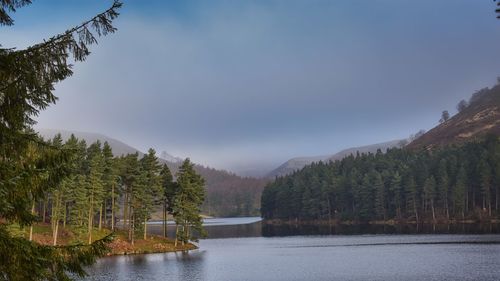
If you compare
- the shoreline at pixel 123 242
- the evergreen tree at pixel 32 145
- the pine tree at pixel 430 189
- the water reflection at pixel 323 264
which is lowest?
the water reflection at pixel 323 264

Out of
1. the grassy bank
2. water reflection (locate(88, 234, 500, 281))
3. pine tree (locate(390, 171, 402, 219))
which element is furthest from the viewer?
pine tree (locate(390, 171, 402, 219))

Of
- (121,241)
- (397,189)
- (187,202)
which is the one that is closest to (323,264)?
(187,202)

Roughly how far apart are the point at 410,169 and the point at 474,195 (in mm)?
28928

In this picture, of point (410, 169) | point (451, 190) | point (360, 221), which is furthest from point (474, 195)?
point (360, 221)

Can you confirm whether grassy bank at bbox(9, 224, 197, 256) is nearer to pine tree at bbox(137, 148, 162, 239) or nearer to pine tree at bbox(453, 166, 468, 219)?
pine tree at bbox(137, 148, 162, 239)

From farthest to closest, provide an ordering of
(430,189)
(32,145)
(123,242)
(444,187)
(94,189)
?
(430,189)
(444,187)
(123,242)
(94,189)
(32,145)

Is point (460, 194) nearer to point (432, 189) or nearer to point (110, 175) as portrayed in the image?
point (432, 189)

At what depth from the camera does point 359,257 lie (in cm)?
6800

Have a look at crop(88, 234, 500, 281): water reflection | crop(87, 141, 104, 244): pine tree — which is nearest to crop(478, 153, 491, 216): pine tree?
crop(88, 234, 500, 281): water reflection

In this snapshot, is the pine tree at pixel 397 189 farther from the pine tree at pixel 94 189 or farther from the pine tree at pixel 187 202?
the pine tree at pixel 94 189

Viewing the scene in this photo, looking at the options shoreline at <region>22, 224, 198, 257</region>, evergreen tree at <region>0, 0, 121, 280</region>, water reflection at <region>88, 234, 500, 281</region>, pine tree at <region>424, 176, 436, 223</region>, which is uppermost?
pine tree at <region>424, 176, 436, 223</region>

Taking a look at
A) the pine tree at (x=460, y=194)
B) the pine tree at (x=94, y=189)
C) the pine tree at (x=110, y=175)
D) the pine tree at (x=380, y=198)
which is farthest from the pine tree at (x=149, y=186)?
the pine tree at (x=380, y=198)

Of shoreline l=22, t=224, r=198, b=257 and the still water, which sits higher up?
shoreline l=22, t=224, r=198, b=257

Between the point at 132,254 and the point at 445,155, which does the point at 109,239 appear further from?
the point at 445,155
